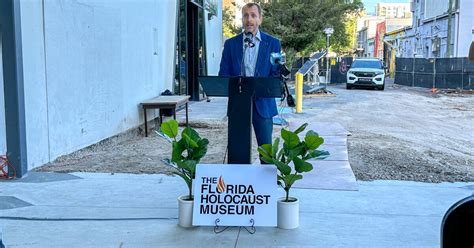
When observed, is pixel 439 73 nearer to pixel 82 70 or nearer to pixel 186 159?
pixel 82 70

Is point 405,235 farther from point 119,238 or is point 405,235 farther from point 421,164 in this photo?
point 421,164

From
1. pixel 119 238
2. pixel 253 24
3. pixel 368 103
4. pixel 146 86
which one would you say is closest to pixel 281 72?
pixel 253 24

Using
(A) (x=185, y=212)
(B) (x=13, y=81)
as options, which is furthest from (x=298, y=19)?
(A) (x=185, y=212)

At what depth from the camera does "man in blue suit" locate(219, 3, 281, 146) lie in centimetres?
462

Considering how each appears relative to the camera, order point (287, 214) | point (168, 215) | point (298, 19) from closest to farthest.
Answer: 1. point (287, 214)
2. point (168, 215)
3. point (298, 19)

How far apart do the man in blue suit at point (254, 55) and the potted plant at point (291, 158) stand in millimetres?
642

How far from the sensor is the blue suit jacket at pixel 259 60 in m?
4.70

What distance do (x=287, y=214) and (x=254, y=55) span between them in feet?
4.91

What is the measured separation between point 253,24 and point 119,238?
2153 mm

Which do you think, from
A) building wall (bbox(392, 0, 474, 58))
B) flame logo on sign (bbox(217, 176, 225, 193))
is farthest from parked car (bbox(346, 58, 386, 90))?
flame logo on sign (bbox(217, 176, 225, 193))

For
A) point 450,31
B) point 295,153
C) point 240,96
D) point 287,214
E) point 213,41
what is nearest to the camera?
point 295,153

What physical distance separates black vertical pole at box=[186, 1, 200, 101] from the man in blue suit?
12519 mm

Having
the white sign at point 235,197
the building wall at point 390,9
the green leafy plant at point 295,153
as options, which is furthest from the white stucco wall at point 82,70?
the building wall at point 390,9

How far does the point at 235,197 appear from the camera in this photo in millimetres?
4086
